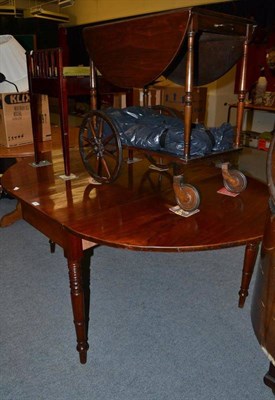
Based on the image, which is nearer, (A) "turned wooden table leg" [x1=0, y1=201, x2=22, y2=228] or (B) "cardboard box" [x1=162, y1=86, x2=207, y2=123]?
(A) "turned wooden table leg" [x1=0, y1=201, x2=22, y2=228]

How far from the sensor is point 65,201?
1.36m

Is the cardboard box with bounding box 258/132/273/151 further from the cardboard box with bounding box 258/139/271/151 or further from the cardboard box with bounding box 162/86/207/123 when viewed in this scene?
the cardboard box with bounding box 162/86/207/123

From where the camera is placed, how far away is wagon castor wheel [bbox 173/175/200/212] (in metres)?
1.21

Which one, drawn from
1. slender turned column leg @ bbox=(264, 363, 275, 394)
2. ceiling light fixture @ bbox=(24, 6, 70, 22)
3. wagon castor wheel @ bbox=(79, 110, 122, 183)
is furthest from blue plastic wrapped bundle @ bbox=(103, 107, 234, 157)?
ceiling light fixture @ bbox=(24, 6, 70, 22)

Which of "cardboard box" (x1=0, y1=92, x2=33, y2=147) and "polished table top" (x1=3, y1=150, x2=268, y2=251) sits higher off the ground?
"cardboard box" (x1=0, y1=92, x2=33, y2=147)

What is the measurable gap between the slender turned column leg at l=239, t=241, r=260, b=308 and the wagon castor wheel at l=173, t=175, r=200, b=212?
48cm

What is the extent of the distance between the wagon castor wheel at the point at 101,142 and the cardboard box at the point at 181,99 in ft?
11.9

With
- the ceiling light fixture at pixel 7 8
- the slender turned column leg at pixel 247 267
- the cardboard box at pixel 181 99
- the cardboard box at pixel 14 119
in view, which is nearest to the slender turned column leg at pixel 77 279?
the slender turned column leg at pixel 247 267

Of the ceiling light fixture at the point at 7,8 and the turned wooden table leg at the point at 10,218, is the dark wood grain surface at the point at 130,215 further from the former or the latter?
the ceiling light fixture at the point at 7,8

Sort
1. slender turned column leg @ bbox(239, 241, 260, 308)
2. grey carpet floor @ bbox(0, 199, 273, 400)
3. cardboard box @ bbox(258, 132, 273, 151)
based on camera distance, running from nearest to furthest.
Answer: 1. grey carpet floor @ bbox(0, 199, 273, 400)
2. slender turned column leg @ bbox(239, 241, 260, 308)
3. cardboard box @ bbox(258, 132, 273, 151)

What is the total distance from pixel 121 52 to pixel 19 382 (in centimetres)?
133

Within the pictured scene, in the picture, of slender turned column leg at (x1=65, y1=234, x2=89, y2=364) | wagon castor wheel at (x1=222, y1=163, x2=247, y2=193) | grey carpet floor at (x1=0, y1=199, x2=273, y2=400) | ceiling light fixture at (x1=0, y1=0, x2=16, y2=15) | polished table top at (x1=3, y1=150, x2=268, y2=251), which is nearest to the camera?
polished table top at (x1=3, y1=150, x2=268, y2=251)

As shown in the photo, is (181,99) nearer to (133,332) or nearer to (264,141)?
(264,141)

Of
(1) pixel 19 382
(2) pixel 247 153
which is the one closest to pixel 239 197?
(1) pixel 19 382
